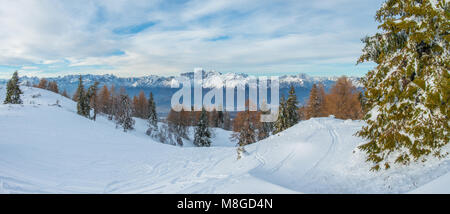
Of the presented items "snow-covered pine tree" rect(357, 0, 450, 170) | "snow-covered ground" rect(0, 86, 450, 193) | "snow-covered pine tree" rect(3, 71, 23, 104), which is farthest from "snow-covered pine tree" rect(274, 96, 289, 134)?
"snow-covered pine tree" rect(3, 71, 23, 104)

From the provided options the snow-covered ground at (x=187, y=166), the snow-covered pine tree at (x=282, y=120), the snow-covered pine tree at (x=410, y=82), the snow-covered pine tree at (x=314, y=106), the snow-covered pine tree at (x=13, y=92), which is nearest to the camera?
the snow-covered pine tree at (x=410, y=82)

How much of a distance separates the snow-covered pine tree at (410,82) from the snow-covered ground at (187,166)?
0.92m

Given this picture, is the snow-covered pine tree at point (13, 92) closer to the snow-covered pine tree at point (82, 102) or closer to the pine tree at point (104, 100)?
the snow-covered pine tree at point (82, 102)

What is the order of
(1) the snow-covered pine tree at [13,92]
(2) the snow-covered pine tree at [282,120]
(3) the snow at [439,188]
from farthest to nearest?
(1) the snow-covered pine tree at [13,92], (2) the snow-covered pine tree at [282,120], (3) the snow at [439,188]

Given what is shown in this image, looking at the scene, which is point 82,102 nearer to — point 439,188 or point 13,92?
point 13,92

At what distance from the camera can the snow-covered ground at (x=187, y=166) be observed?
7242 millimetres

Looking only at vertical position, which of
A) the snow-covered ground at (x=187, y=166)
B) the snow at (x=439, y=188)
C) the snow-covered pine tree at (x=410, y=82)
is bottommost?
the snow-covered ground at (x=187, y=166)

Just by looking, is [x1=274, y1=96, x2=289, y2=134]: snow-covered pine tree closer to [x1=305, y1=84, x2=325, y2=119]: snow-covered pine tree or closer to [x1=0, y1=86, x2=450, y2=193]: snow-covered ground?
[x1=305, y1=84, x2=325, y2=119]: snow-covered pine tree

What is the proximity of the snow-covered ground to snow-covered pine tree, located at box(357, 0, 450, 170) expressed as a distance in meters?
0.92

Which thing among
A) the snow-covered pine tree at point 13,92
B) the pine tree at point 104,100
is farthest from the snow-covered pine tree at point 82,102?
the pine tree at point 104,100

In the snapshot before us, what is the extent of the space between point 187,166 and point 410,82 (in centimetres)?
1057

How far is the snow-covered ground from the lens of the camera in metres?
7.24

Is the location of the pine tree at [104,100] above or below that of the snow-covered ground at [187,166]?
above
